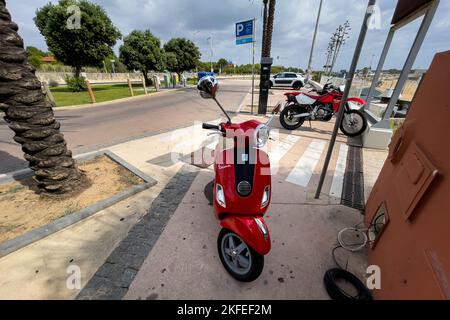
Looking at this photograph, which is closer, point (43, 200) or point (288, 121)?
point (43, 200)

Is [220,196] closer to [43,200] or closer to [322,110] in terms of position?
[43,200]

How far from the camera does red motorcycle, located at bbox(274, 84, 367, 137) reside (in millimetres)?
5654

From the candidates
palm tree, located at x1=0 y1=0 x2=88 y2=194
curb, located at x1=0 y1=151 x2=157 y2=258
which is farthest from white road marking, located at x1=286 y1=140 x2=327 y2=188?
palm tree, located at x1=0 y1=0 x2=88 y2=194

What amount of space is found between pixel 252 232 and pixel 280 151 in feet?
11.6

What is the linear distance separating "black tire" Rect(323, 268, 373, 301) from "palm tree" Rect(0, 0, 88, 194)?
367 cm

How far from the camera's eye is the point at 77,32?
15367 mm

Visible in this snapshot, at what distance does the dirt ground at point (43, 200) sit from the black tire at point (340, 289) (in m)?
3.05

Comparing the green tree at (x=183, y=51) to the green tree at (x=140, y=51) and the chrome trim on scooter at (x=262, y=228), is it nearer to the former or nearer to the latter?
the green tree at (x=140, y=51)

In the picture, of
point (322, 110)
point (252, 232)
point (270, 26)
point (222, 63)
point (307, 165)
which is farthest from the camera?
point (222, 63)

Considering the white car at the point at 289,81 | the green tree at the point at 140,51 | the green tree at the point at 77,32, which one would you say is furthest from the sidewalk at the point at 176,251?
the green tree at the point at 140,51

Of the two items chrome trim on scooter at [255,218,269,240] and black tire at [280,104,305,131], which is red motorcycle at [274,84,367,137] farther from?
chrome trim on scooter at [255,218,269,240]

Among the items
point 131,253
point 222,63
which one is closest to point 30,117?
point 131,253

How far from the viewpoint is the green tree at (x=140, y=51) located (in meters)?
21.6
